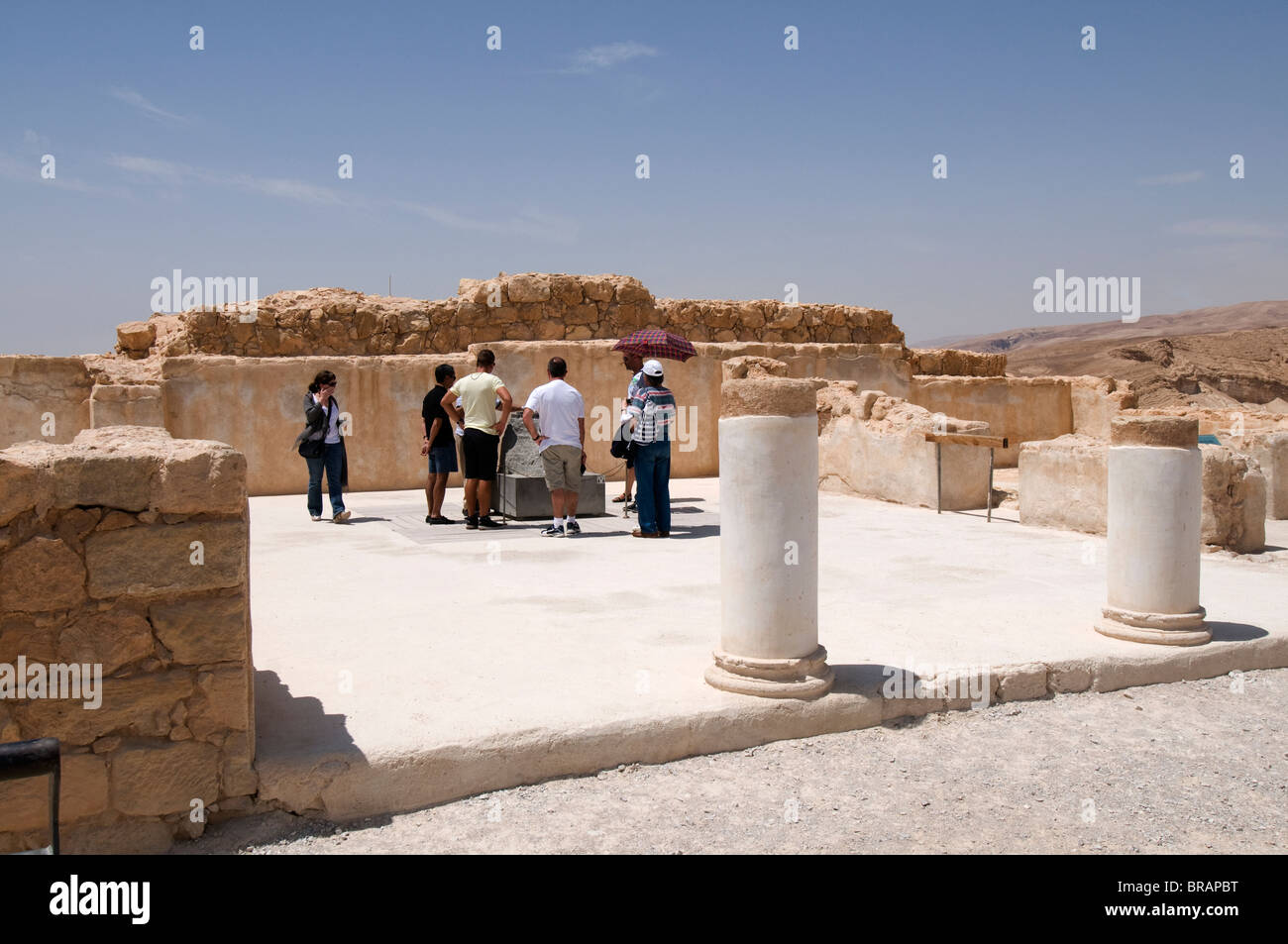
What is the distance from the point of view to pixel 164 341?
13242mm

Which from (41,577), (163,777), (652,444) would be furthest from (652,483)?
(41,577)

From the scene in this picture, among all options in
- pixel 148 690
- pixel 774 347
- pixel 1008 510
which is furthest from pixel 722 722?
pixel 774 347

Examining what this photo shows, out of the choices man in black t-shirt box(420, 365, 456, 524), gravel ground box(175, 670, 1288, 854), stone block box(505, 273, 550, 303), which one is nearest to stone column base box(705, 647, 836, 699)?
gravel ground box(175, 670, 1288, 854)

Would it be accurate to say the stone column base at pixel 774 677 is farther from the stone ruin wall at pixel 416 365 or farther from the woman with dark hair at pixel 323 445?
the stone ruin wall at pixel 416 365

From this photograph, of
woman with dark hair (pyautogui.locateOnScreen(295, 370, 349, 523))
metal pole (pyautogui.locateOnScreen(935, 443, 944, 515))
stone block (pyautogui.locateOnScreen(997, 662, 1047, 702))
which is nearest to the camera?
stone block (pyautogui.locateOnScreen(997, 662, 1047, 702))

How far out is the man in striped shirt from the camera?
8281 mm

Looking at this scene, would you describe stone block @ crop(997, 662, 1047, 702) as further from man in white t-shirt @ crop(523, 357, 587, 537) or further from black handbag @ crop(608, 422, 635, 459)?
man in white t-shirt @ crop(523, 357, 587, 537)

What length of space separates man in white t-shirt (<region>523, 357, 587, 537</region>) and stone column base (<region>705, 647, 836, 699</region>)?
15.1ft

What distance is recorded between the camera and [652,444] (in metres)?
8.29

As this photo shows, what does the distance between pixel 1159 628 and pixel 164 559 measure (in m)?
4.48

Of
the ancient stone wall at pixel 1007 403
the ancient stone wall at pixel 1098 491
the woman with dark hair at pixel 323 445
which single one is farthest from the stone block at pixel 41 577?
the ancient stone wall at pixel 1007 403

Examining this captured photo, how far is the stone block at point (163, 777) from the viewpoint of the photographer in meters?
3.05
